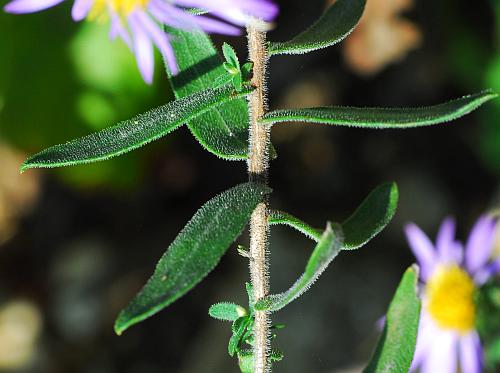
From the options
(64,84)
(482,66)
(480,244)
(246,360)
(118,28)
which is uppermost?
(482,66)

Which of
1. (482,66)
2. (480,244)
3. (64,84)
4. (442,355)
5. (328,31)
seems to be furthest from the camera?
(482,66)

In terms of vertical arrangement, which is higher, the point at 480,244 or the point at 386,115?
the point at 480,244

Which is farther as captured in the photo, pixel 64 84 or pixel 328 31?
pixel 64 84

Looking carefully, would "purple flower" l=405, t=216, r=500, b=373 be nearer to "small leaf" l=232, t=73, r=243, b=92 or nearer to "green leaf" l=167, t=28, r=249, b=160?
"green leaf" l=167, t=28, r=249, b=160

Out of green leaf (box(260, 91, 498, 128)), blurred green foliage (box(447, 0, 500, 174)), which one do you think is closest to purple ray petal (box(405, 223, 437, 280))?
blurred green foliage (box(447, 0, 500, 174))

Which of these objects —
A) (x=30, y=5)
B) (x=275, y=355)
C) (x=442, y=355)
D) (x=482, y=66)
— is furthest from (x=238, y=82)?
(x=482, y=66)

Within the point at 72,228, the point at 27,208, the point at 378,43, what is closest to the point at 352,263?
the point at 378,43

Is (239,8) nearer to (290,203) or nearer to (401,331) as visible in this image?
(401,331)
